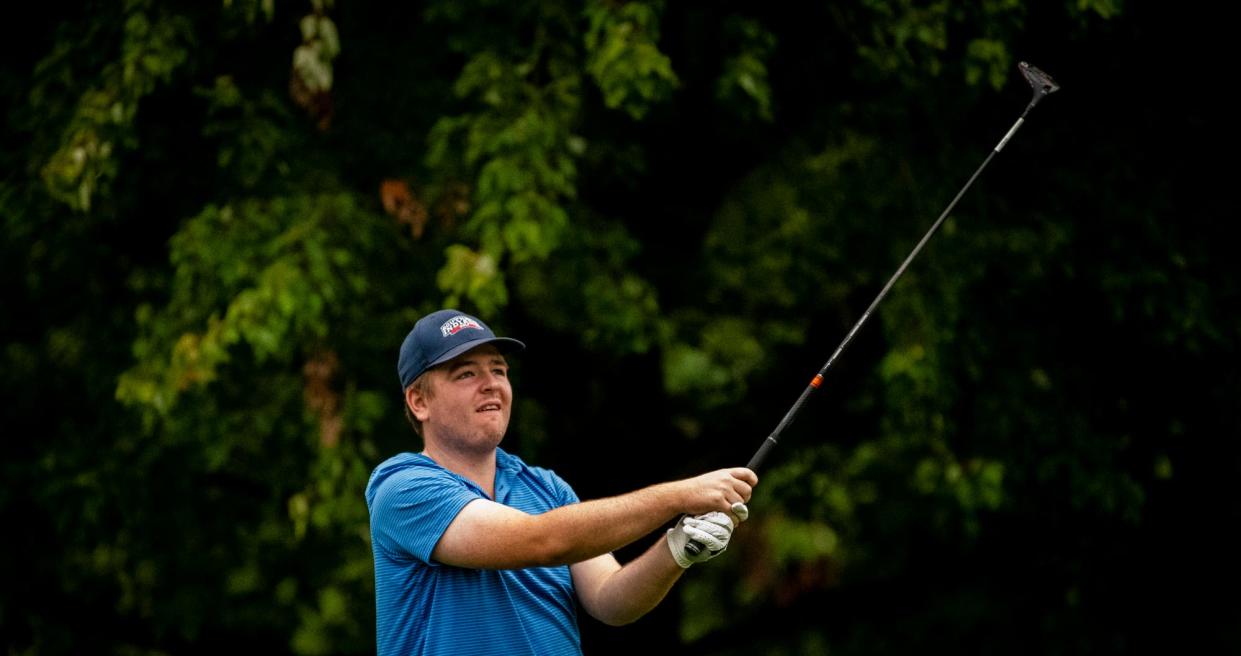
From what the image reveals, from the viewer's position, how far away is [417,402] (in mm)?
3820

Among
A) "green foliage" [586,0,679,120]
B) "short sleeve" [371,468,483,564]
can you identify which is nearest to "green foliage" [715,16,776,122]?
"green foliage" [586,0,679,120]

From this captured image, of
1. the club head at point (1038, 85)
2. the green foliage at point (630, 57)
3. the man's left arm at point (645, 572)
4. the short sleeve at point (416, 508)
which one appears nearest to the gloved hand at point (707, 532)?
the man's left arm at point (645, 572)

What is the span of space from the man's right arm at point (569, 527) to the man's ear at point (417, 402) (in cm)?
43

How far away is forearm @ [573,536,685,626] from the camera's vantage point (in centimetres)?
374

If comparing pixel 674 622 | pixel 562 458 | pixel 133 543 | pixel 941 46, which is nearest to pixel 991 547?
pixel 674 622

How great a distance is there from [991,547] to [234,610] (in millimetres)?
5097

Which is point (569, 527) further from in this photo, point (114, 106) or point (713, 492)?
point (114, 106)

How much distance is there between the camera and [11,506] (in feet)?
31.4

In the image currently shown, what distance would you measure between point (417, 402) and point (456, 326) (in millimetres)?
223

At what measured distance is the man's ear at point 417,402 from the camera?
3795mm

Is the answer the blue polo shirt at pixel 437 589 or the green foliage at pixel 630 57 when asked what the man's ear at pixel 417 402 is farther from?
the green foliage at pixel 630 57

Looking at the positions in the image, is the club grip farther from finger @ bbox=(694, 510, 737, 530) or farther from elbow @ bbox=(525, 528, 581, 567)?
elbow @ bbox=(525, 528, 581, 567)

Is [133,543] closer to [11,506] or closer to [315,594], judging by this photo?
[11,506]

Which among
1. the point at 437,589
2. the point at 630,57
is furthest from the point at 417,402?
the point at 630,57
